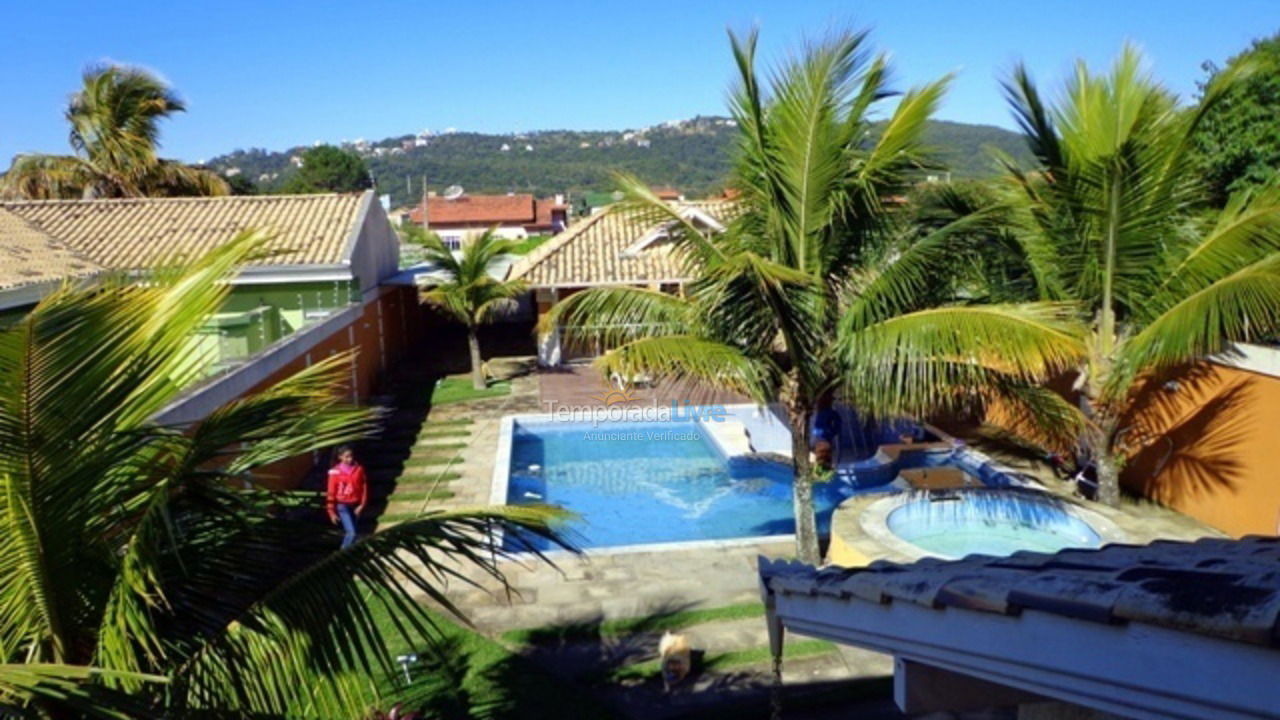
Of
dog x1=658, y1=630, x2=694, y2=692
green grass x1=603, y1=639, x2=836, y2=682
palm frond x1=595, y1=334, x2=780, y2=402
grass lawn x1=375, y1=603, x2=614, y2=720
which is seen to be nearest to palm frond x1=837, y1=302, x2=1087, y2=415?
palm frond x1=595, y1=334, x2=780, y2=402

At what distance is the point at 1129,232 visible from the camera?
962 centimetres

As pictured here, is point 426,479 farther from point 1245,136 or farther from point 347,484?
point 1245,136

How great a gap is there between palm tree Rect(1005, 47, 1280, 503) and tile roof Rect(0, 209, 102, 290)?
39.6 ft

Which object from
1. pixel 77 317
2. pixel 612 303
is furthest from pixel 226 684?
pixel 612 303

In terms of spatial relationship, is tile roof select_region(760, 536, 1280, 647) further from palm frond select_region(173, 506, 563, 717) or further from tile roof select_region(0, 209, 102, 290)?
tile roof select_region(0, 209, 102, 290)

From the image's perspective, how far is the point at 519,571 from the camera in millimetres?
10758

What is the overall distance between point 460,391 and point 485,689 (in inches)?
600

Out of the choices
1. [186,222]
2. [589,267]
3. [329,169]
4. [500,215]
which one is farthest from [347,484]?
[329,169]

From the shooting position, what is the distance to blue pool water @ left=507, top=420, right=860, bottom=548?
48.1 ft

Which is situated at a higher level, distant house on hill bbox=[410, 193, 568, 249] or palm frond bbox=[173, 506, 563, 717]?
distant house on hill bbox=[410, 193, 568, 249]

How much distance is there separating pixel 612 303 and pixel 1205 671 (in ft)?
25.9

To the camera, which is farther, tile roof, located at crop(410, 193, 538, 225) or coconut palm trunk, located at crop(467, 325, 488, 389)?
tile roof, located at crop(410, 193, 538, 225)

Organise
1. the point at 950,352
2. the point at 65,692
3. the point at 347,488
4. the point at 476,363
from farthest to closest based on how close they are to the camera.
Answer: the point at 476,363
the point at 347,488
the point at 950,352
the point at 65,692

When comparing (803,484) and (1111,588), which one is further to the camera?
(803,484)
